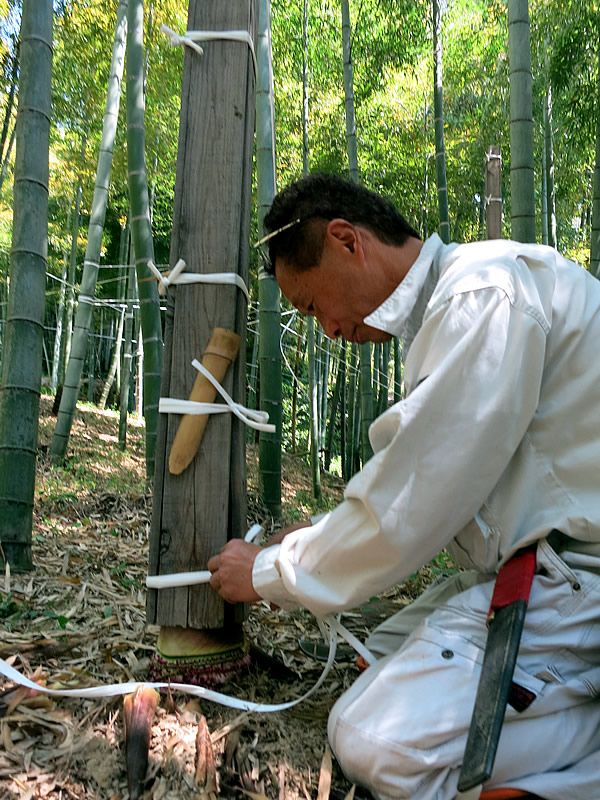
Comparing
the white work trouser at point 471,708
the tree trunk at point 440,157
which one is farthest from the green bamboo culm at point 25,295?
the tree trunk at point 440,157

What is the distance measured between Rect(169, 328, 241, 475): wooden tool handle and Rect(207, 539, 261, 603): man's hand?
244 mm

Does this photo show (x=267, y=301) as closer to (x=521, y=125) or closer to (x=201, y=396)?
(x=521, y=125)

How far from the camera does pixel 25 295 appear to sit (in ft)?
7.63

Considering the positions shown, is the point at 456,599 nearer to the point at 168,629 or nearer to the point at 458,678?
the point at 458,678

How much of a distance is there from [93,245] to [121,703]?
5.77 metres

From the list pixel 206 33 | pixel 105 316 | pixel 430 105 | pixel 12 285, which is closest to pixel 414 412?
pixel 206 33

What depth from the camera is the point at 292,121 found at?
912 cm

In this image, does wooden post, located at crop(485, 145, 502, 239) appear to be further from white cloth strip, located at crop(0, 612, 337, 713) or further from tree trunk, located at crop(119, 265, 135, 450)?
tree trunk, located at crop(119, 265, 135, 450)

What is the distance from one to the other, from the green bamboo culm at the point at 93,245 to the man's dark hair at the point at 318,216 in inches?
207

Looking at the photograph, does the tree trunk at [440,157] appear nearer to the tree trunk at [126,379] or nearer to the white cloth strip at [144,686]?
the tree trunk at [126,379]

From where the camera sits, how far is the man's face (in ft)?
4.99

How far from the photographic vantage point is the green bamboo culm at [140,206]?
169 inches

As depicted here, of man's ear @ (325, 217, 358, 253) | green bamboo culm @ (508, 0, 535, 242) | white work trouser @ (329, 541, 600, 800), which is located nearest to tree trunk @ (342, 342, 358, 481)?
green bamboo culm @ (508, 0, 535, 242)

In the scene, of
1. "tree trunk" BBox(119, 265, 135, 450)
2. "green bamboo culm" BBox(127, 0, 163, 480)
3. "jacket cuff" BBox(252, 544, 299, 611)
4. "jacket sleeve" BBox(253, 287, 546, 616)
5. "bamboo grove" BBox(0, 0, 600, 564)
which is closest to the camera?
"jacket sleeve" BBox(253, 287, 546, 616)
